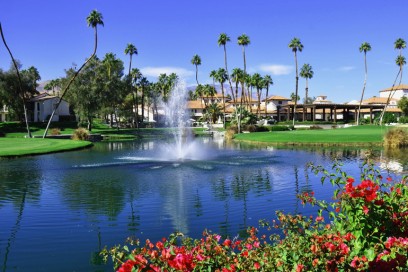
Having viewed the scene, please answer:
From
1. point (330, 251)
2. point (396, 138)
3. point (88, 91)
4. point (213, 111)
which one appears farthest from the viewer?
point (213, 111)

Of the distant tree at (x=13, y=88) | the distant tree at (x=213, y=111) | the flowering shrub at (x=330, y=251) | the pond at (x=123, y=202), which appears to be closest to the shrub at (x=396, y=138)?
the pond at (x=123, y=202)

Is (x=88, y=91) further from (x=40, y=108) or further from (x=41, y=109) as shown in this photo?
(x=40, y=108)

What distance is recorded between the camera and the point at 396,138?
2053 inches

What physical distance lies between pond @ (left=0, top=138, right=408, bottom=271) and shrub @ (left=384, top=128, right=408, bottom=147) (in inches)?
623

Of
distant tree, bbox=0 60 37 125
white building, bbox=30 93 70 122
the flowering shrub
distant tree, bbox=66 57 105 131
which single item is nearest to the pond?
the flowering shrub

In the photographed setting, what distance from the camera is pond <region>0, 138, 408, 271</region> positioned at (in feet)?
47.4

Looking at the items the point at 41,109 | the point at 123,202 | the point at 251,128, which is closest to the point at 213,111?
the point at 251,128

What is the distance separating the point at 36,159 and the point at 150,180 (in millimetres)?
18983

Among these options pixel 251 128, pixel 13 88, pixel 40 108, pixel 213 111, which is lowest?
pixel 251 128

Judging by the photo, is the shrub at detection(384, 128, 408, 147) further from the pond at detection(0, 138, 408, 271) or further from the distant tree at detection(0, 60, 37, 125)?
the distant tree at detection(0, 60, 37, 125)

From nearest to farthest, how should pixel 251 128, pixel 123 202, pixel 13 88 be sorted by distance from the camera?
1. pixel 123 202
2. pixel 251 128
3. pixel 13 88

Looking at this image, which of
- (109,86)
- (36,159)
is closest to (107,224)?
(36,159)

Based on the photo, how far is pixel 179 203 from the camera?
2077 cm

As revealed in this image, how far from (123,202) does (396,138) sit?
40819mm
